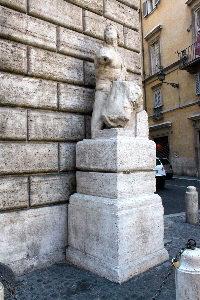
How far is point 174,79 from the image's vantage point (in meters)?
20.9

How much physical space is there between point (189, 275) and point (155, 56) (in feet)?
77.3

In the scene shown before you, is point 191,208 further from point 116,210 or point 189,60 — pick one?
point 189,60

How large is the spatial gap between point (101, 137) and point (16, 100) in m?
1.34

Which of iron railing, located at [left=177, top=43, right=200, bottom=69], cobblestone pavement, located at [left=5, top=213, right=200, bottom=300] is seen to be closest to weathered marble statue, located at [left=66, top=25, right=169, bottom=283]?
cobblestone pavement, located at [left=5, top=213, right=200, bottom=300]

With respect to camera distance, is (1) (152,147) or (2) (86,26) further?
(2) (86,26)

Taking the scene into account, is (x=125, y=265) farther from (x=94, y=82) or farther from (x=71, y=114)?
(x=94, y=82)

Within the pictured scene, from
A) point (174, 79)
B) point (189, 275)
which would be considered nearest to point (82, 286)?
point (189, 275)

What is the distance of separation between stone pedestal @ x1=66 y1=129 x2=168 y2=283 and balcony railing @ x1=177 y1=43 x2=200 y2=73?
1611 cm

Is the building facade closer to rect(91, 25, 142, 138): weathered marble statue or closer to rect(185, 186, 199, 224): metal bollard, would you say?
rect(185, 186, 199, 224): metal bollard

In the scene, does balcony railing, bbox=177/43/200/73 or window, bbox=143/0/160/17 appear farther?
window, bbox=143/0/160/17

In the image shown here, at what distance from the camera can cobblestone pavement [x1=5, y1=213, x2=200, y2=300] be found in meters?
3.03

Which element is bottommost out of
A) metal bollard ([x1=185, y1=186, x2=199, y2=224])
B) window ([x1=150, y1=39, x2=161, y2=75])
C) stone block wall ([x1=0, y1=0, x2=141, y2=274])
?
metal bollard ([x1=185, y1=186, x2=199, y2=224])

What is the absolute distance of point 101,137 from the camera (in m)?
3.95

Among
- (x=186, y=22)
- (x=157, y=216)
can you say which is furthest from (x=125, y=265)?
(x=186, y=22)
